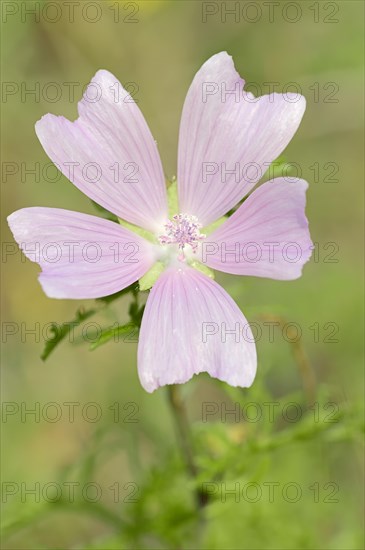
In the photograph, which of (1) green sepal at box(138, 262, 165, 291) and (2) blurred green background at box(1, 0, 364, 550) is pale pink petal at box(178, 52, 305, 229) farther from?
(2) blurred green background at box(1, 0, 364, 550)

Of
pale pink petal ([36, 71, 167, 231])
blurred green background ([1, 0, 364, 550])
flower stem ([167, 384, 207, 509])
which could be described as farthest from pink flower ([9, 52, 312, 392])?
blurred green background ([1, 0, 364, 550])

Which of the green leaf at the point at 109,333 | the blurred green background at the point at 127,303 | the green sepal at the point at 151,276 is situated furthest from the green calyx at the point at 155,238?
the blurred green background at the point at 127,303

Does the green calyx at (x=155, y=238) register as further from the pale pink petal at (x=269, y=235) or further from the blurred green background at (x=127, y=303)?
the blurred green background at (x=127, y=303)

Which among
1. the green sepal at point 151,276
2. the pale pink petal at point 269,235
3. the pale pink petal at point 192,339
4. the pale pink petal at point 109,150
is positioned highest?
the pale pink petal at point 109,150

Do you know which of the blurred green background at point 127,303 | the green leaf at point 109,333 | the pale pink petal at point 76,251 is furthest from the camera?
the blurred green background at point 127,303

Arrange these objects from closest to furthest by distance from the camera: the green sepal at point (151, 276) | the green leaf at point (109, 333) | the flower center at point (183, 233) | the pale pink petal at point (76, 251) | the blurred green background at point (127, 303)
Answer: the green leaf at point (109, 333), the pale pink petal at point (76, 251), the green sepal at point (151, 276), the flower center at point (183, 233), the blurred green background at point (127, 303)

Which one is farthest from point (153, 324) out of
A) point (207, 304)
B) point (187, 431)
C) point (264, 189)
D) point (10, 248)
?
point (10, 248)

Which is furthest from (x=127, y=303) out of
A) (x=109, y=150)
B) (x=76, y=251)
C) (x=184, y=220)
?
(x=76, y=251)
